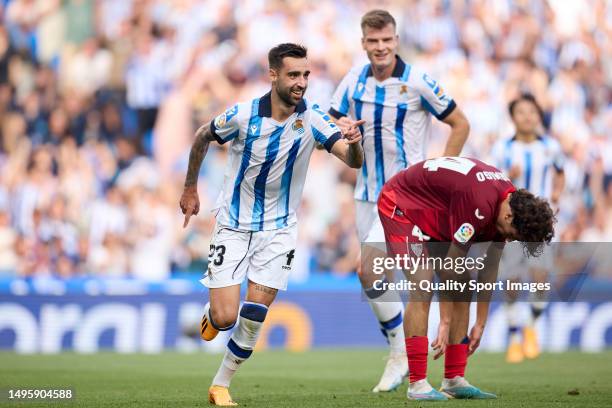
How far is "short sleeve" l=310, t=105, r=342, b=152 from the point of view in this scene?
7047 mm

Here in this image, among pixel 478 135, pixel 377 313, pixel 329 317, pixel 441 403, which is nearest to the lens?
pixel 441 403

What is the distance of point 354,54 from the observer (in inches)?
680

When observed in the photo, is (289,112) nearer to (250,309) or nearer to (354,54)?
(250,309)

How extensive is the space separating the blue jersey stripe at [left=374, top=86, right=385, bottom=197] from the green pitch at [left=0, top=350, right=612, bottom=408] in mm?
1749

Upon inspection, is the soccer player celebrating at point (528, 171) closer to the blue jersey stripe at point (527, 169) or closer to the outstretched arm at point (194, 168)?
the blue jersey stripe at point (527, 169)

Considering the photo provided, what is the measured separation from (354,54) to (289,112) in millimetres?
10305

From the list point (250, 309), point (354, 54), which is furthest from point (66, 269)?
point (250, 309)

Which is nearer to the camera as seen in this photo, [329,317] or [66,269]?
[329,317]

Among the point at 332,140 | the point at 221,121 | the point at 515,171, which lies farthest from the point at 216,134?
the point at 515,171

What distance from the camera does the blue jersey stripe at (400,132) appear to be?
849 cm

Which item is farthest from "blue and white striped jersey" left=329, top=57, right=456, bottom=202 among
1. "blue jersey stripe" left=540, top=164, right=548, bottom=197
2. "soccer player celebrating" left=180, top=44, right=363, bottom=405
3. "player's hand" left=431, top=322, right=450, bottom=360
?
"blue jersey stripe" left=540, top=164, right=548, bottom=197

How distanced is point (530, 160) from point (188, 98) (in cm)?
666

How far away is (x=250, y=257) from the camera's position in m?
7.25

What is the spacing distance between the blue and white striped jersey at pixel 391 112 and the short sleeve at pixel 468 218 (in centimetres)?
219
